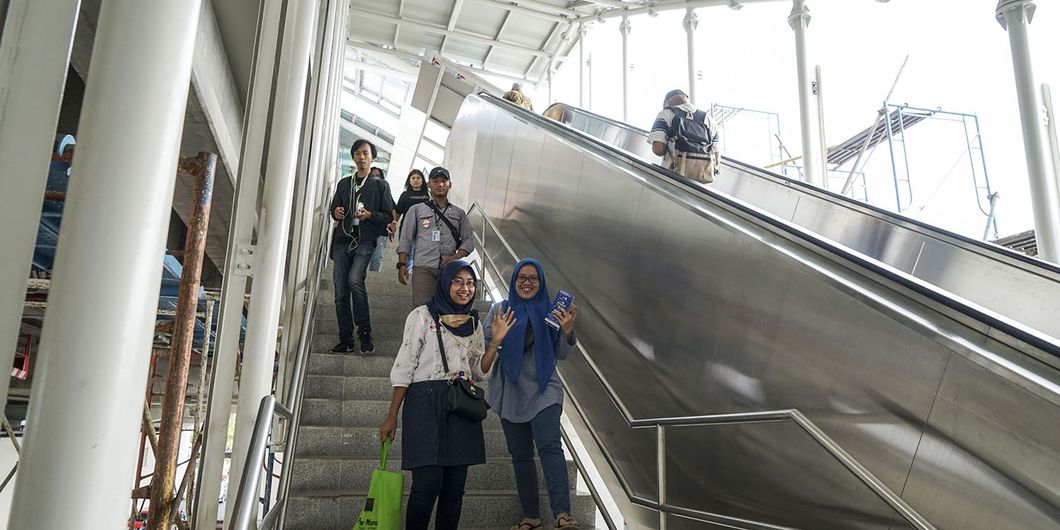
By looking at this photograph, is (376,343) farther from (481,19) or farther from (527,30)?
(527,30)

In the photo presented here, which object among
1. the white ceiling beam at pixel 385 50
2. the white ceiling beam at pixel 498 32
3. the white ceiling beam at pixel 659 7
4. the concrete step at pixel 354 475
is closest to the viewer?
the concrete step at pixel 354 475

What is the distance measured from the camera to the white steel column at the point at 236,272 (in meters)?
2.96

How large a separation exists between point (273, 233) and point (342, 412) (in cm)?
140

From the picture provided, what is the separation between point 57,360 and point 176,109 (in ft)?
1.71

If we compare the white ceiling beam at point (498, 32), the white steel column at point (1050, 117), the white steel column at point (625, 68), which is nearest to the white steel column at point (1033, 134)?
the white steel column at point (1050, 117)

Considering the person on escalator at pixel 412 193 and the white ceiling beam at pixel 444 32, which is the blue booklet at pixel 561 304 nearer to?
the person on escalator at pixel 412 193

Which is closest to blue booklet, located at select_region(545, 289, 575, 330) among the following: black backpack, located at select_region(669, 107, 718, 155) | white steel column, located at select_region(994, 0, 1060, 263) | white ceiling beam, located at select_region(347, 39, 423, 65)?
black backpack, located at select_region(669, 107, 718, 155)

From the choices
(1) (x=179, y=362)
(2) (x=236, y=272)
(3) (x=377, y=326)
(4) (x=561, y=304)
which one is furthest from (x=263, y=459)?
(3) (x=377, y=326)

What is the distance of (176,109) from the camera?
147 cm

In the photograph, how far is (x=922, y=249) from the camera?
450 cm

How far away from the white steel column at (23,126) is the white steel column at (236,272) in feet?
4.87

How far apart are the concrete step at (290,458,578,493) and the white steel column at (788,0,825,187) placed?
Result: 4.98 meters

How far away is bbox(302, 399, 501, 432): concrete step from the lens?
429 centimetres

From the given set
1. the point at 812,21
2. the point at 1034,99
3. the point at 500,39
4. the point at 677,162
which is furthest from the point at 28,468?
the point at 500,39
